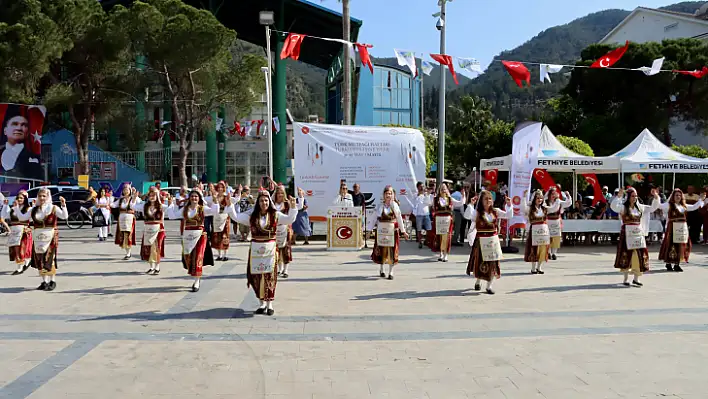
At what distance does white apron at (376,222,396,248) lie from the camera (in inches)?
436

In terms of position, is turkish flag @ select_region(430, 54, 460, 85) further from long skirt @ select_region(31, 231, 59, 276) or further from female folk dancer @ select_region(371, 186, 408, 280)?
long skirt @ select_region(31, 231, 59, 276)

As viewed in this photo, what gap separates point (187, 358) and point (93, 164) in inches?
1304

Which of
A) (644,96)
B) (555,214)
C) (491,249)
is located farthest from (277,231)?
(644,96)

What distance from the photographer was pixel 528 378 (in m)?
5.39

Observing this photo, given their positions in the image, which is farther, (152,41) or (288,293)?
(152,41)

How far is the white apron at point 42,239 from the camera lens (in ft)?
31.9

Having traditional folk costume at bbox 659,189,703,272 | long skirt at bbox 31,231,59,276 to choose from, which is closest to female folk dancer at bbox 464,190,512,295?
traditional folk costume at bbox 659,189,703,272

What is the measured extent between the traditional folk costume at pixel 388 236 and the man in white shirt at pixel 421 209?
496cm

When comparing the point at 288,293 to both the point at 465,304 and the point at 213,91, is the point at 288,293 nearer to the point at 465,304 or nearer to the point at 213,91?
the point at 465,304

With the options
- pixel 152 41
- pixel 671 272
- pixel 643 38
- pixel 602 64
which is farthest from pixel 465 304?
Result: pixel 643 38

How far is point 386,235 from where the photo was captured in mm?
11117

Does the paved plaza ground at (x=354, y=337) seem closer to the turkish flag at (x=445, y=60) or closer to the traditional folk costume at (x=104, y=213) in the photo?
the traditional folk costume at (x=104, y=213)

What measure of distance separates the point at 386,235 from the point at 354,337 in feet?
14.4

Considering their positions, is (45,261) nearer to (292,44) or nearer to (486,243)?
(486,243)
